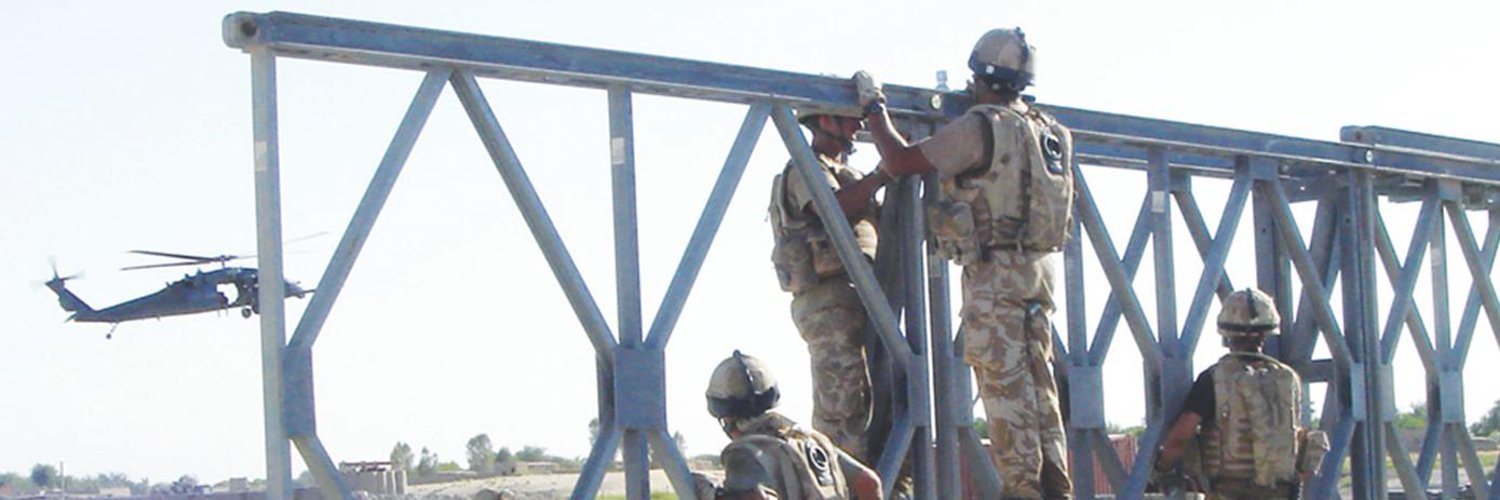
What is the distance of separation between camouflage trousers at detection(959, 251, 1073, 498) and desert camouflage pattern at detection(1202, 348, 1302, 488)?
5.77ft

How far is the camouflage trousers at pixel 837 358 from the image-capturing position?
33.0ft

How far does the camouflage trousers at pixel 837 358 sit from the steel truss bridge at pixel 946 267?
114mm

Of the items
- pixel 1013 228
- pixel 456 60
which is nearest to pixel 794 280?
pixel 1013 228

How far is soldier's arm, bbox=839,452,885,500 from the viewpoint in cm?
820

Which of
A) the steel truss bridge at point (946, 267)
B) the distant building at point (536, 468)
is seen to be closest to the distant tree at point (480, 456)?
the distant building at point (536, 468)

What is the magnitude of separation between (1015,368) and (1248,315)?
6.88 feet

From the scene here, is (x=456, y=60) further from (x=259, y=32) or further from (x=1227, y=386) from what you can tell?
(x=1227, y=386)

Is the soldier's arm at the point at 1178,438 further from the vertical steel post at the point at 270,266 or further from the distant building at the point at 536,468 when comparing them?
the distant building at the point at 536,468

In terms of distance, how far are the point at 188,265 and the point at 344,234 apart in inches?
1573

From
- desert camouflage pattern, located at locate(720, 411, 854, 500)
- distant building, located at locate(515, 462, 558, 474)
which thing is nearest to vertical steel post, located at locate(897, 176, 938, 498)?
desert camouflage pattern, located at locate(720, 411, 854, 500)

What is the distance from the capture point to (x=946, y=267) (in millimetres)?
9984

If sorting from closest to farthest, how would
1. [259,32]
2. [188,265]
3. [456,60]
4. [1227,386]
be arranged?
[259,32] < [456,60] < [1227,386] < [188,265]

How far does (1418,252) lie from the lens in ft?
42.1

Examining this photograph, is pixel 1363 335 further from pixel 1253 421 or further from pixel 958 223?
pixel 958 223
